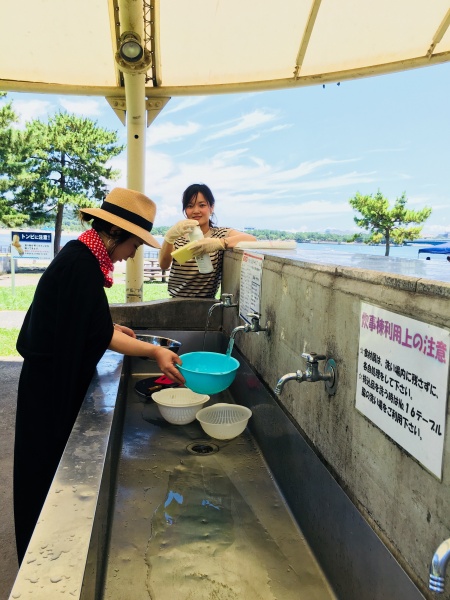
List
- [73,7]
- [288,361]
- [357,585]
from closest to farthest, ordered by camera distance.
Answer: [357,585] → [288,361] → [73,7]

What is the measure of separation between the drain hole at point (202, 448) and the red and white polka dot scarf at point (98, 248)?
2.65ft

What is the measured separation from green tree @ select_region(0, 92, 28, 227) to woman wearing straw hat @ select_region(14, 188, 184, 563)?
20.9 meters

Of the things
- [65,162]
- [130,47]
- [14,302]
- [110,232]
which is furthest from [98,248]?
[65,162]

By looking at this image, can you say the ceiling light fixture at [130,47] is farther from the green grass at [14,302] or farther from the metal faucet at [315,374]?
the metal faucet at [315,374]

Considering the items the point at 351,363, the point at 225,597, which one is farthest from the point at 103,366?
the point at 351,363

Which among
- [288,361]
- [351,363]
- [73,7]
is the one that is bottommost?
[288,361]

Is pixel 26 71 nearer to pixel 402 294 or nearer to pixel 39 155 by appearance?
pixel 402 294

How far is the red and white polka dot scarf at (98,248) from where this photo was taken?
1.85 metres

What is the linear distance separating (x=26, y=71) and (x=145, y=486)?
248 inches

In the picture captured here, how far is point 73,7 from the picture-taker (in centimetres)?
567

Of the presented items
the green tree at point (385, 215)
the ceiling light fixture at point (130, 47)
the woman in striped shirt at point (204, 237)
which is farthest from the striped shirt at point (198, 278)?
the green tree at point (385, 215)

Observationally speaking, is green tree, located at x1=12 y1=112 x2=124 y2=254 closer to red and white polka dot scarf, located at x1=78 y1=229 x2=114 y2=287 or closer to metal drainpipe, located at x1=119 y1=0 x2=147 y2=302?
metal drainpipe, located at x1=119 y1=0 x2=147 y2=302

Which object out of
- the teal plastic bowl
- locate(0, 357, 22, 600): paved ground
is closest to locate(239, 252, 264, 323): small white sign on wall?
the teal plastic bowl

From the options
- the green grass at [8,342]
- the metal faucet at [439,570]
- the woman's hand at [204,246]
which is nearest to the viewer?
the metal faucet at [439,570]
